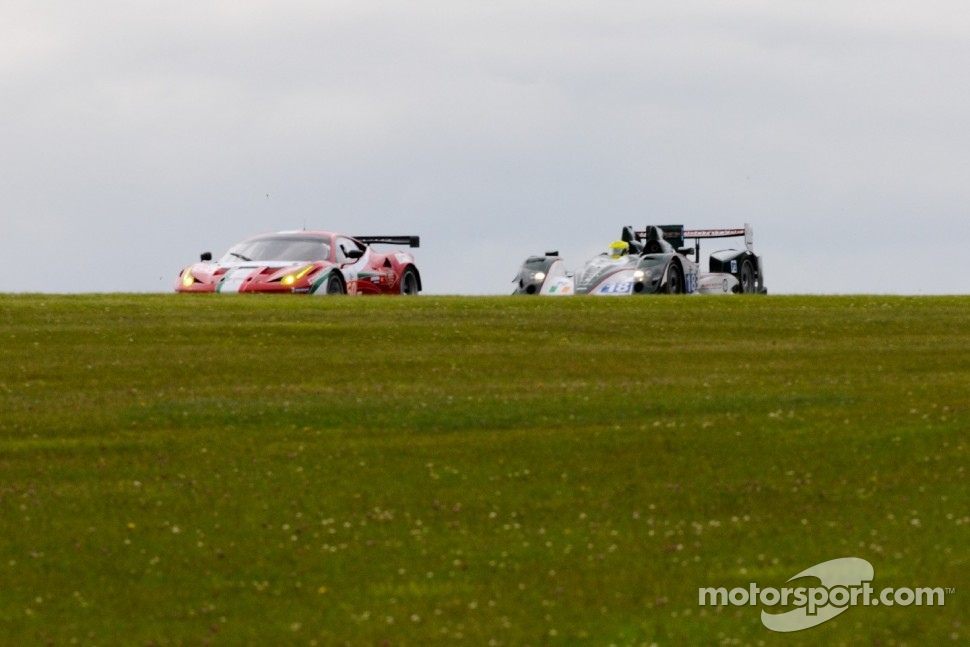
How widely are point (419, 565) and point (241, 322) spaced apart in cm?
1261

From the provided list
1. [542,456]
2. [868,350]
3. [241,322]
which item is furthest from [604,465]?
[241,322]

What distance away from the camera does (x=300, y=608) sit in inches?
363

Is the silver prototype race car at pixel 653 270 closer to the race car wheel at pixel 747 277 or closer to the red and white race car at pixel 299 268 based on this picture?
the race car wheel at pixel 747 277

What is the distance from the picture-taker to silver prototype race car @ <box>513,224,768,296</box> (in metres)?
39.7

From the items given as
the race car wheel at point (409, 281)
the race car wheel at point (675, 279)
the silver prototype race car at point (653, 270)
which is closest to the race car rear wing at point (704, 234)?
the silver prototype race car at point (653, 270)

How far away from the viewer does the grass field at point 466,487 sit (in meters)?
9.10

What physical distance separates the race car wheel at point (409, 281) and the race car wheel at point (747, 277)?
1475 centimetres

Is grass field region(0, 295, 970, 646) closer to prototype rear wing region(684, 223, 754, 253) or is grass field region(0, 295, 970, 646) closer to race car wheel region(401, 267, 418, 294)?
race car wheel region(401, 267, 418, 294)

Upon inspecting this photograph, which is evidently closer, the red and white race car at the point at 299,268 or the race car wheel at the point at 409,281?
the red and white race car at the point at 299,268

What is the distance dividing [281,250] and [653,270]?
11.8 m

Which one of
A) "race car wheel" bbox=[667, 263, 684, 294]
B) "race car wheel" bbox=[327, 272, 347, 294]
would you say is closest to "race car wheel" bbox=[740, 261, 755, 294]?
"race car wheel" bbox=[667, 263, 684, 294]

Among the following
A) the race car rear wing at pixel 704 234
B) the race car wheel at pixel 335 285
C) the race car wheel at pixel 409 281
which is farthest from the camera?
the race car rear wing at pixel 704 234

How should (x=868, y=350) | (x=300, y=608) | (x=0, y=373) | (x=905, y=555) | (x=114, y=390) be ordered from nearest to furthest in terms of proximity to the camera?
(x=300, y=608), (x=905, y=555), (x=114, y=390), (x=0, y=373), (x=868, y=350)

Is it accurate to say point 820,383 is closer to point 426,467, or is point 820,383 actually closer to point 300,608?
point 426,467
